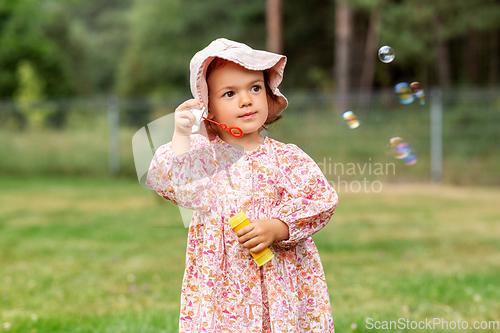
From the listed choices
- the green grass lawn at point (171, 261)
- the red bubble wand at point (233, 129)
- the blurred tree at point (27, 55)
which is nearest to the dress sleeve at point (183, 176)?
the red bubble wand at point (233, 129)

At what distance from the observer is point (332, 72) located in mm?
25453

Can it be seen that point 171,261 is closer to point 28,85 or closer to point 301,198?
point 301,198

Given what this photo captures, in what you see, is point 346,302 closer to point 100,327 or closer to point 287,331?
point 100,327

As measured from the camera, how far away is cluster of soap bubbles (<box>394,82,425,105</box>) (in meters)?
3.47

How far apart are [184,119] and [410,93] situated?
197cm

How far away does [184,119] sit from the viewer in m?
2.11

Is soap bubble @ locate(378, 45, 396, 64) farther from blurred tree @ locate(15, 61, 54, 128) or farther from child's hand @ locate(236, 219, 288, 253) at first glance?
blurred tree @ locate(15, 61, 54, 128)

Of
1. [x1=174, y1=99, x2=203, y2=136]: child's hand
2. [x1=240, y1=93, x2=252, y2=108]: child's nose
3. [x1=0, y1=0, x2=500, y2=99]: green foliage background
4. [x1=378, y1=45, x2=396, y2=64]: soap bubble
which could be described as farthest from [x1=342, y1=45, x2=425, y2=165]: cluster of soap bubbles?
[x1=0, y1=0, x2=500, y2=99]: green foliage background

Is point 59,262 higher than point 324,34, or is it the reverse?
point 324,34

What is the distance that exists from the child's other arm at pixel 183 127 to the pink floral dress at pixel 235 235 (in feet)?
0.13

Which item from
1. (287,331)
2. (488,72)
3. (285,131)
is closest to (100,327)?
(287,331)

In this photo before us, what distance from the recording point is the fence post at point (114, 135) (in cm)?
1358

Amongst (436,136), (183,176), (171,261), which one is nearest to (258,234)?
(183,176)

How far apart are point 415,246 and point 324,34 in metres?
20.0
